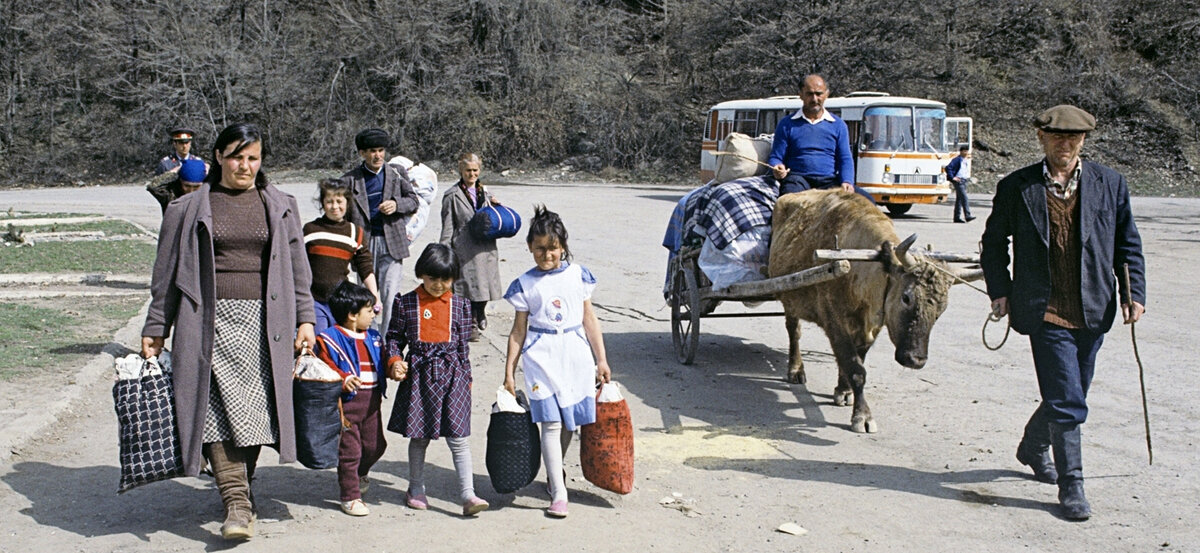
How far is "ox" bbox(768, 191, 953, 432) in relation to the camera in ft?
20.8

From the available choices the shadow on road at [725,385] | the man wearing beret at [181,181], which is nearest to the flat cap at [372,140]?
the man wearing beret at [181,181]

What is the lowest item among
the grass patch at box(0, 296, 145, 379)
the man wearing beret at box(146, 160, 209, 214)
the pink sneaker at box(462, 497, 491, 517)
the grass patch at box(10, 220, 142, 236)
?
the pink sneaker at box(462, 497, 491, 517)

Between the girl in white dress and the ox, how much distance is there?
207 centimetres

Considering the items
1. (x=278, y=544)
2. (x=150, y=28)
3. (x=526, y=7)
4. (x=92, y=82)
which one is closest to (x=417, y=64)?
(x=526, y=7)

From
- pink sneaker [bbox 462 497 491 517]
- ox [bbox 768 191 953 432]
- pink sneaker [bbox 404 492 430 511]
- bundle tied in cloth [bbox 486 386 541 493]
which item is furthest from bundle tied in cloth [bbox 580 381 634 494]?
ox [bbox 768 191 953 432]

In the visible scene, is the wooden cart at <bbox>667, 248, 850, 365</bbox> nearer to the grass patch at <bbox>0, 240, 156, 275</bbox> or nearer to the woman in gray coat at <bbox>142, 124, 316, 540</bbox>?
the woman in gray coat at <bbox>142, 124, 316, 540</bbox>

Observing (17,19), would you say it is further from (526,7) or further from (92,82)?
(526,7)

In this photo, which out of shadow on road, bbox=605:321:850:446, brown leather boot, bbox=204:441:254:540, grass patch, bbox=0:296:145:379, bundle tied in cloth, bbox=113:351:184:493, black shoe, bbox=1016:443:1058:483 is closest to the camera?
bundle tied in cloth, bbox=113:351:184:493

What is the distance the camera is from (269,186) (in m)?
5.09

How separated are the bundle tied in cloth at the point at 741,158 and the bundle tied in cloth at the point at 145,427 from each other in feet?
16.9

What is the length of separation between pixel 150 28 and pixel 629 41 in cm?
1944

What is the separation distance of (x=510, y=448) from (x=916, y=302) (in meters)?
2.62

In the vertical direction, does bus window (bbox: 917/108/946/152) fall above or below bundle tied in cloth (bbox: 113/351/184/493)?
above

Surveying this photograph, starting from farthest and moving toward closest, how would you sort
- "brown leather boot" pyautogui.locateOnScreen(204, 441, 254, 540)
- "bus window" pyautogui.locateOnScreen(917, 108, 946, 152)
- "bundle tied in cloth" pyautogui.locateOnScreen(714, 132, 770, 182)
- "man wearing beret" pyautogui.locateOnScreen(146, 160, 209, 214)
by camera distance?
"bus window" pyautogui.locateOnScreen(917, 108, 946, 152)
"bundle tied in cloth" pyautogui.locateOnScreen(714, 132, 770, 182)
"man wearing beret" pyautogui.locateOnScreen(146, 160, 209, 214)
"brown leather boot" pyautogui.locateOnScreen(204, 441, 254, 540)
